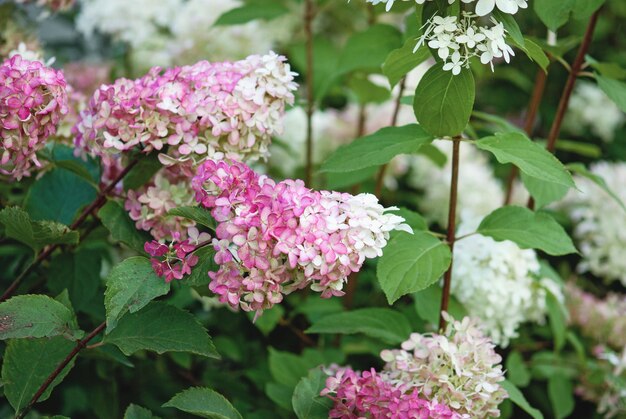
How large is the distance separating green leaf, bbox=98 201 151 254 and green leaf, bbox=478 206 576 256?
45cm

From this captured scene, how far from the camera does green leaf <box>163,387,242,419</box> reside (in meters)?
0.77

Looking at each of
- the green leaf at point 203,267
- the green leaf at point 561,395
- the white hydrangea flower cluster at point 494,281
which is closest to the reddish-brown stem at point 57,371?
the green leaf at point 203,267

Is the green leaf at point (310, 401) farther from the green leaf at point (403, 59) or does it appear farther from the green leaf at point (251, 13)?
the green leaf at point (251, 13)

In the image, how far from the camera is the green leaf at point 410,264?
84 centimetres

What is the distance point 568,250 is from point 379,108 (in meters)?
1.07

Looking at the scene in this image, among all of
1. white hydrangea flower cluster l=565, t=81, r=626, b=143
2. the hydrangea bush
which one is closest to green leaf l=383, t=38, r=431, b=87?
the hydrangea bush

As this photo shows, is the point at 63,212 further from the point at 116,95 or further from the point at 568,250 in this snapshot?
the point at 568,250

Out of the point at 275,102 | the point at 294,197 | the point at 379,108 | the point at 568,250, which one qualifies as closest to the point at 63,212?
the point at 275,102

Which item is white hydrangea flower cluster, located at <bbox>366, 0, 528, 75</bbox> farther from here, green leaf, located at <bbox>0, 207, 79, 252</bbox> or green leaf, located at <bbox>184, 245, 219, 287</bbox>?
green leaf, located at <bbox>0, 207, 79, 252</bbox>

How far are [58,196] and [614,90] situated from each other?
81 centimetres

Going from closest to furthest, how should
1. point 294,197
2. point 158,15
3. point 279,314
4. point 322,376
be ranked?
point 294,197 → point 322,376 → point 279,314 → point 158,15

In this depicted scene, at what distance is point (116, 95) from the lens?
2.95 ft

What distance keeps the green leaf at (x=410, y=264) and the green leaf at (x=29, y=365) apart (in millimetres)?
373

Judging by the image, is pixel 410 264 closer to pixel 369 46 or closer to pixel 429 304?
pixel 429 304
